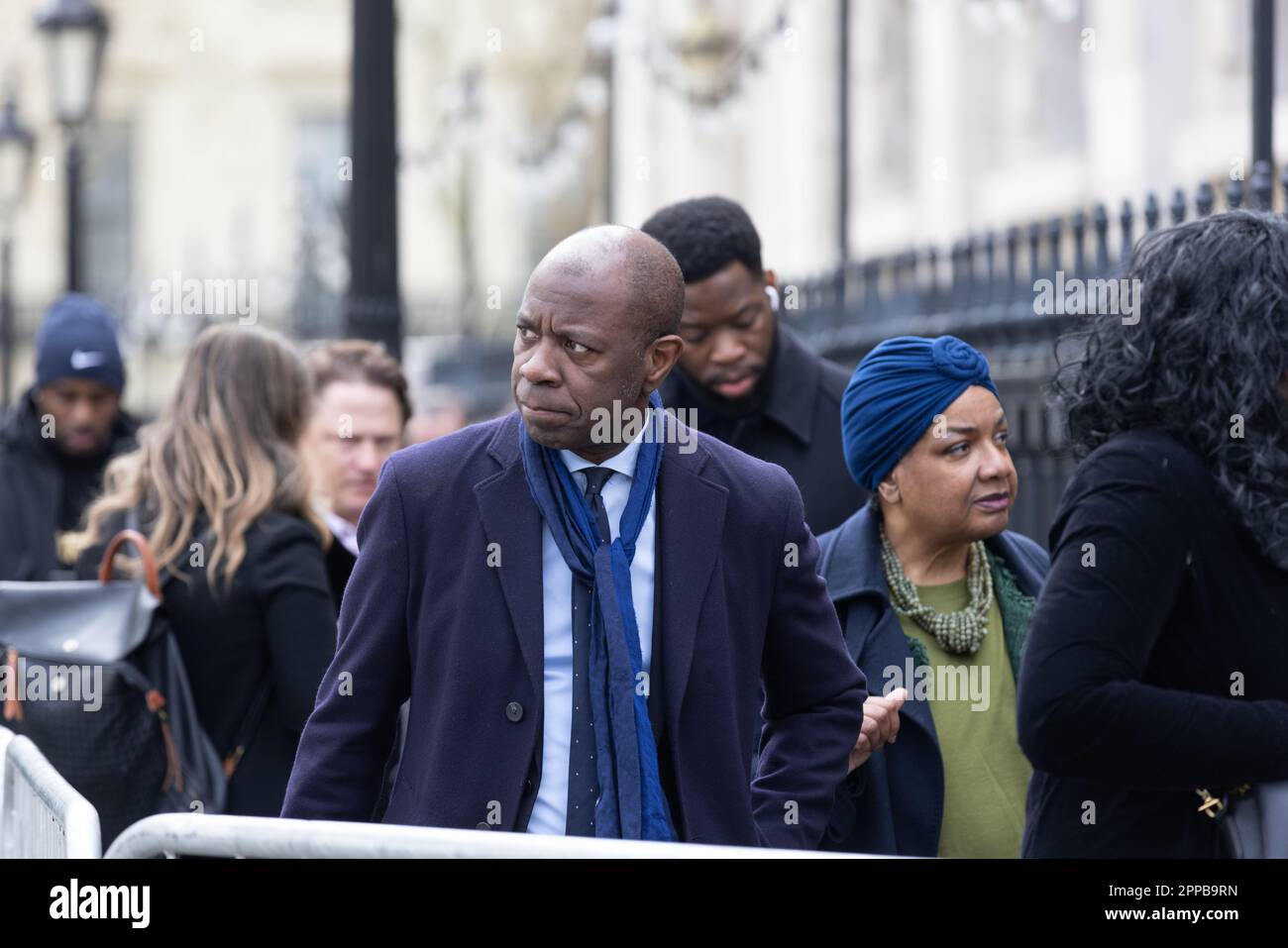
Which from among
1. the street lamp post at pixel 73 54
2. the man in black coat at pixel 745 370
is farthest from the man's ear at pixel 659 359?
the street lamp post at pixel 73 54

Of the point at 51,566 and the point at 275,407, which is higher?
the point at 275,407

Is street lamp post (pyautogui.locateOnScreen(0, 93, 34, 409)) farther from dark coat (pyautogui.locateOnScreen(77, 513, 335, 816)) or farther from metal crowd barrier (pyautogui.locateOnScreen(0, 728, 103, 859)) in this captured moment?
metal crowd barrier (pyautogui.locateOnScreen(0, 728, 103, 859))

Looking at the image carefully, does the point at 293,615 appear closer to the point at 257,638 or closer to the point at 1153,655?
the point at 257,638

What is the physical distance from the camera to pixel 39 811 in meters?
3.88

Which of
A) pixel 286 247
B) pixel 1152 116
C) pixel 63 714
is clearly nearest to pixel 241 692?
pixel 63 714

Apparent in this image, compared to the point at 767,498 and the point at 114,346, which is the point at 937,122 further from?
the point at 767,498

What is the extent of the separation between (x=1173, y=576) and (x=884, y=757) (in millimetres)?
965

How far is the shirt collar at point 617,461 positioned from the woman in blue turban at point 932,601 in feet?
2.94

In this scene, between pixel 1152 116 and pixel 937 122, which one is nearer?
pixel 1152 116

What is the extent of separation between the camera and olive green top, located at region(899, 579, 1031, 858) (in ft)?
13.7

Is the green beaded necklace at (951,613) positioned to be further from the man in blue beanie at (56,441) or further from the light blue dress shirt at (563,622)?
the man in blue beanie at (56,441)

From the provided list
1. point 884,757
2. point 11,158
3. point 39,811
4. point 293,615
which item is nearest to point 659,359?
point 884,757
